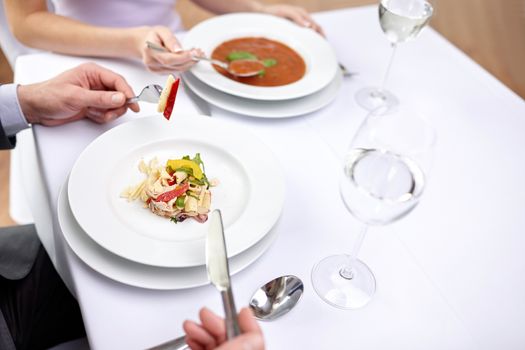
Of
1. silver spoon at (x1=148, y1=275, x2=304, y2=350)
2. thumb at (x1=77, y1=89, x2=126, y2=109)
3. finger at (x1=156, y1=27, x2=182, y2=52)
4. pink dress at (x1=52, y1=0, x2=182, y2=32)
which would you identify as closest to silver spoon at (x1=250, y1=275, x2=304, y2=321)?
silver spoon at (x1=148, y1=275, x2=304, y2=350)

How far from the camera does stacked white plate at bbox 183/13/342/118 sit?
103cm

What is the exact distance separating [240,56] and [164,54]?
0.19 m

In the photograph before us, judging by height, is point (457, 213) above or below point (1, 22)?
below

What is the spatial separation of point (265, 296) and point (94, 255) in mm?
257

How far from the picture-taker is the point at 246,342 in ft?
1.81

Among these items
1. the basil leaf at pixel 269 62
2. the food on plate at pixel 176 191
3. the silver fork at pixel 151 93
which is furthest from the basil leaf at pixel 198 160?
the basil leaf at pixel 269 62

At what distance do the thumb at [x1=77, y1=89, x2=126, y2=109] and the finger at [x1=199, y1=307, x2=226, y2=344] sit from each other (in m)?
0.49

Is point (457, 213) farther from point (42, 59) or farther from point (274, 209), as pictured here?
point (42, 59)

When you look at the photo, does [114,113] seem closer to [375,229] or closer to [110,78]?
[110,78]

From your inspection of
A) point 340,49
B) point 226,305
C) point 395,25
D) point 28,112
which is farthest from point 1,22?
point 226,305

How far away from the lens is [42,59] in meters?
1.11

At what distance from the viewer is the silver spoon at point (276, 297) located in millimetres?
700

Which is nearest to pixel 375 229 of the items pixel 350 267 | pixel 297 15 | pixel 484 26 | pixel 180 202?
pixel 350 267

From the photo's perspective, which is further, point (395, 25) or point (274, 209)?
point (395, 25)
